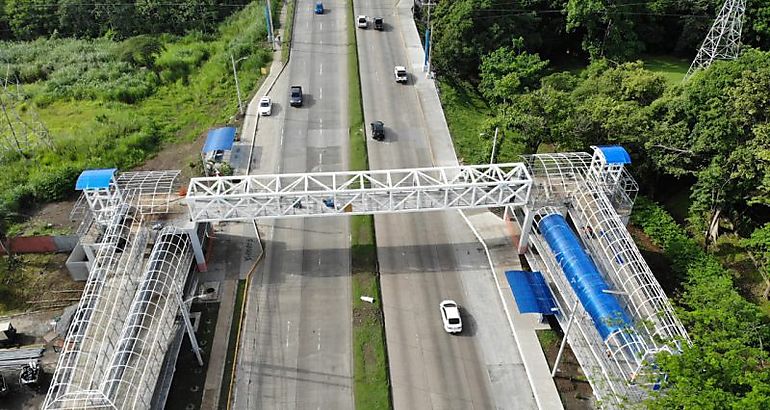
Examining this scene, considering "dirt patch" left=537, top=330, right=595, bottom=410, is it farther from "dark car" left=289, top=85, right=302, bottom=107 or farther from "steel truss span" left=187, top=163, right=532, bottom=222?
"dark car" left=289, top=85, right=302, bottom=107

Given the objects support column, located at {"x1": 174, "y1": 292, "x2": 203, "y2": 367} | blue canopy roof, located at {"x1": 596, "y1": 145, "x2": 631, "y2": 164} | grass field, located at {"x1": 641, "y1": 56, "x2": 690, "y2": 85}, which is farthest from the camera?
grass field, located at {"x1": 641, "y1": 56, "x2": 690, "y2": 85}

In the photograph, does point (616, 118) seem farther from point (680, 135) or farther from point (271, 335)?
point (271, 335)

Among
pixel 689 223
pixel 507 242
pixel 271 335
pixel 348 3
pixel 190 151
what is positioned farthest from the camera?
pixel 348 3

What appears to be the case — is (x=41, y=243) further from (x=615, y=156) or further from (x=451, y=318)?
(x=615, y=156)

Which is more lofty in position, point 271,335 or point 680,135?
point 680,135

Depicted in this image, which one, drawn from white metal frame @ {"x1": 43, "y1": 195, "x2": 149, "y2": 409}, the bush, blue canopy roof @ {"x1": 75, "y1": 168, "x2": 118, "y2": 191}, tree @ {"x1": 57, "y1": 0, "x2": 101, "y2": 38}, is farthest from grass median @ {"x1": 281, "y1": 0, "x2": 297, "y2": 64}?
white metal frame @ {"x1": 43, "y1": 195, "x2": 149, "y2": 409}

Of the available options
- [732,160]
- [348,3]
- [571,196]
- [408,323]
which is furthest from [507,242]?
[348,3]

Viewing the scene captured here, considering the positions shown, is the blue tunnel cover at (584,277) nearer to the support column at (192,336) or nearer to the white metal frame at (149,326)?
the support column at (192,336)
